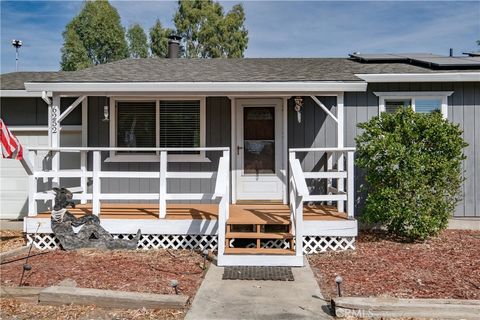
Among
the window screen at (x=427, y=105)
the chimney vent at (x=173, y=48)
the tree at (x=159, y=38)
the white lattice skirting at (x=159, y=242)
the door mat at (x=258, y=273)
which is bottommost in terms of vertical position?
the door mat at (x=258, y=273)

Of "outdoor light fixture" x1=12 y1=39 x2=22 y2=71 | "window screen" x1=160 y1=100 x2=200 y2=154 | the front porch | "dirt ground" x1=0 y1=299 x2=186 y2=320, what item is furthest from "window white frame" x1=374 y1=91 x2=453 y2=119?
"outdoor light fixture" x1=12 y1=39 x2=22 y2=71

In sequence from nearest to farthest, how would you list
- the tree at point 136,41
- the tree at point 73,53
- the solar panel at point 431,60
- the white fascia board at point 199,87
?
the white fascia board at point 199,87, the solar panel at point 431,60, the tree at point 73,53, the tree at point 136,41

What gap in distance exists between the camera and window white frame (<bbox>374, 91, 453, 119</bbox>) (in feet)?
26.8

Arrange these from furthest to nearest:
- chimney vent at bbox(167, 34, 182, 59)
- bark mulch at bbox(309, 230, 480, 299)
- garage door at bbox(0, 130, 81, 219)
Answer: chimney vent at bbox(167, 34, 182, 59), garage door at bbox(0, 130, 81, 219), bark mulch at bbox(309, 230, 480, 299)

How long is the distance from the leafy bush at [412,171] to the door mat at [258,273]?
7.61 feet

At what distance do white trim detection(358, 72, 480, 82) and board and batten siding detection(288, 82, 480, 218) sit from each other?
0.31 m

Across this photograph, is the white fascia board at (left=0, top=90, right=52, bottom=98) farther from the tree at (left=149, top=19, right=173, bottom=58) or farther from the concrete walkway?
the tree at (left=149, top=19, right=173, bottom=58)

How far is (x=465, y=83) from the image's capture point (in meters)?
8.22

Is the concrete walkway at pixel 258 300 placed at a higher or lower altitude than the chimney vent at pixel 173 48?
lower

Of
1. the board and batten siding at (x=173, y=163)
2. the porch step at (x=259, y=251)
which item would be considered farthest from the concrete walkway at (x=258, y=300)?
the board and batten siding at (x=173, y=163)

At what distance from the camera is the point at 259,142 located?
327 inches

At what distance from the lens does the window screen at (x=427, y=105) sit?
324 inches

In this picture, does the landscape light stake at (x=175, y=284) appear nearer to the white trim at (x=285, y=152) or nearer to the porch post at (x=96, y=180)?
the porch post at (x=96, y=180)

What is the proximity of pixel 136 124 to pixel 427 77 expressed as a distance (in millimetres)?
5862
